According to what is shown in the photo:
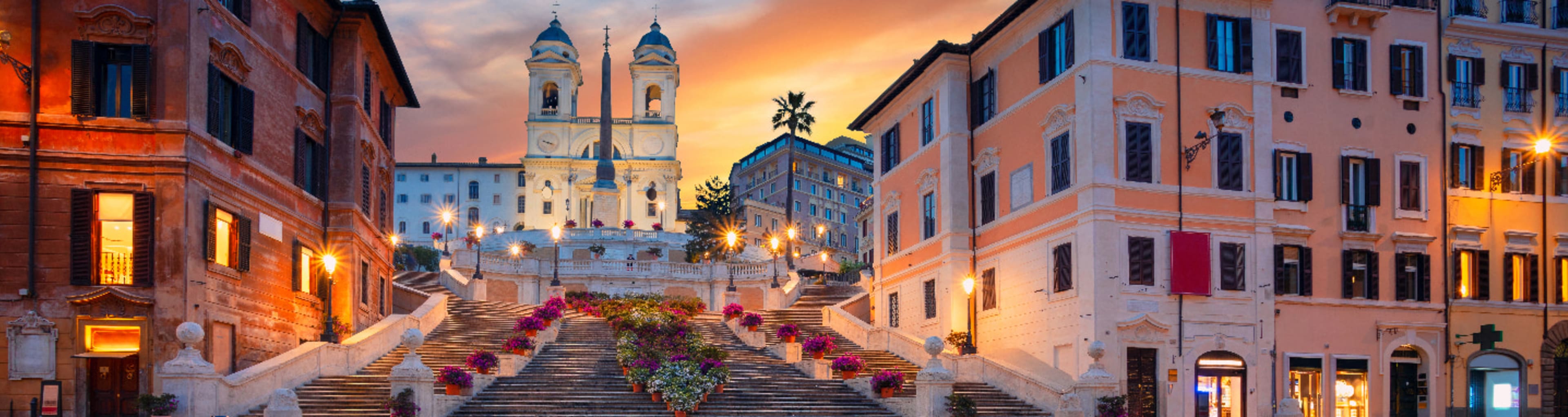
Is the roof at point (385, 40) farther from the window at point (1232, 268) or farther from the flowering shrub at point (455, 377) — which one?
the window at point (1232, 268)

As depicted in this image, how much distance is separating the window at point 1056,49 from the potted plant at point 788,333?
955 cm

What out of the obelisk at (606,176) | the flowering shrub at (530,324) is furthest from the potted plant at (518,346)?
the obelisk at (606,176)

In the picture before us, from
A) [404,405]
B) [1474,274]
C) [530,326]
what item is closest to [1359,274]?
[1474,274]

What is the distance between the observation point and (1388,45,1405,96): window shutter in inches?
1500

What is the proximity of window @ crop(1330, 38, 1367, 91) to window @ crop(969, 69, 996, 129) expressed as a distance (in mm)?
9377

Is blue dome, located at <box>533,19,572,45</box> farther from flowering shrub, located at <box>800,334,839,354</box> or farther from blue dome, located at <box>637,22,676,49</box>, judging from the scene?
flowering shrub, located at <box>800,334,839,354</box>

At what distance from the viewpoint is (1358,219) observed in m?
37.5

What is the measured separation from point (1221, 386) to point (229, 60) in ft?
82.0

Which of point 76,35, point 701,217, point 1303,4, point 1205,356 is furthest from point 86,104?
point 701,217

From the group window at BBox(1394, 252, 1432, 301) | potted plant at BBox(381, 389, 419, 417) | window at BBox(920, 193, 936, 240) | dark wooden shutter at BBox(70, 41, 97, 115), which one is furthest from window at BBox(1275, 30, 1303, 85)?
dark wooden shutter at BBox(70, 41, 97, 115)

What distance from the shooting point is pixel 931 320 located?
4334 cm

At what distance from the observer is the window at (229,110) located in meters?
28.6

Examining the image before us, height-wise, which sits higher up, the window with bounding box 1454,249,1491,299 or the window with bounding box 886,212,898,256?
the window with bounding box 886,212,898,256

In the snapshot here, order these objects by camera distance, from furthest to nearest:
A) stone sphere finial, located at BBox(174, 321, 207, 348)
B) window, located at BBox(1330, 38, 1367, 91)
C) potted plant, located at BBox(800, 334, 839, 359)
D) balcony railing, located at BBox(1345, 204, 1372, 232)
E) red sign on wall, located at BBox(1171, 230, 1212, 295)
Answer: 1. window, located at BBox(1330, 38, 1367, 91)
2. balcony railing, located at BBox(1345, 204, 1372, 232)
3. potted plant, located at BBox(800, 334, 839, 359)
4. red sign on wall, located at BBox(1171, 230, 1212, 295)
5. stone sphere finial, located at BBox(174, 321, 207, 348)
